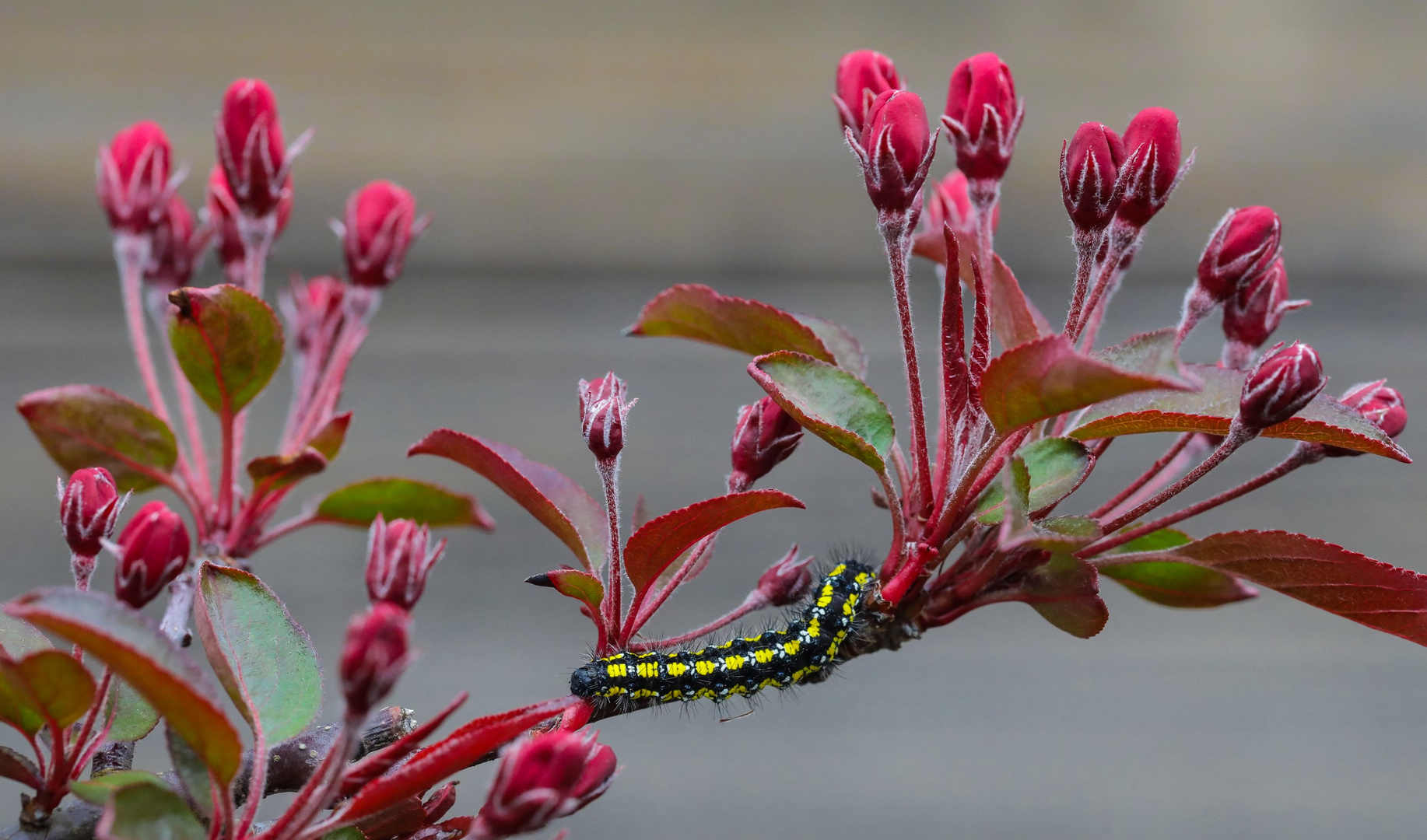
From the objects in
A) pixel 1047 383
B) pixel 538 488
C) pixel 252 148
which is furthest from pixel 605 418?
pixel 252 148

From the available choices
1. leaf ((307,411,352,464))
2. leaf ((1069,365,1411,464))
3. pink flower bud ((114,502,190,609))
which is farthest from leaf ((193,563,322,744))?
leaf ((1069,365,1411,464))

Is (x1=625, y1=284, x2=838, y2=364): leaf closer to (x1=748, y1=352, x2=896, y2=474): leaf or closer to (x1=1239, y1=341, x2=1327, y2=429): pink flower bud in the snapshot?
(x1=748, y1=352, x2=896, y2=474): leaf

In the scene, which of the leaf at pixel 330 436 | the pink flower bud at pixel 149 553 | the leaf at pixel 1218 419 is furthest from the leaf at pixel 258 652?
the leaf at pixel 1218 419

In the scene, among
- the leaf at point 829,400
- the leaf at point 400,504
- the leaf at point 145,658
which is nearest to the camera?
the leaf at point 145,658

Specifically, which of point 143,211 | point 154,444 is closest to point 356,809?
point 154,444

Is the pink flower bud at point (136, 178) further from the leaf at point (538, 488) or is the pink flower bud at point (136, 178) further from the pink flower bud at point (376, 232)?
the leaf at point (538, 488)

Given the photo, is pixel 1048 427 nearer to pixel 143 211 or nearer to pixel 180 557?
pixel 180 557

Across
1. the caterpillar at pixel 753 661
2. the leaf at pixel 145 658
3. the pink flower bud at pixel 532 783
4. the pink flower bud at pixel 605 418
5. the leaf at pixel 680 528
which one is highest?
the pink flower bud at pixel 605 418

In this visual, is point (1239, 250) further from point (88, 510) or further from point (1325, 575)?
point (88, 510)
